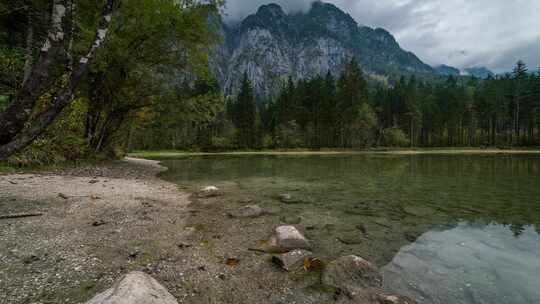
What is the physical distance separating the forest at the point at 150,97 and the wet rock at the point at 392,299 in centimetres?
595

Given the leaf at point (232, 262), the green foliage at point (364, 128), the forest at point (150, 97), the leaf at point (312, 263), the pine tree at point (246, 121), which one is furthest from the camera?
the pine tree at point (246, 121)

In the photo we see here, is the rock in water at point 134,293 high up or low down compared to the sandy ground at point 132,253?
up

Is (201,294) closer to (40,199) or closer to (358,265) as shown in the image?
(358,265)

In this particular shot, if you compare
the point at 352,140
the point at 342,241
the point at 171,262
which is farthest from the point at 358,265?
the point at 352,140

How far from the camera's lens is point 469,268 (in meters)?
4.89

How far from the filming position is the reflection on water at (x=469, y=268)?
4.05 m

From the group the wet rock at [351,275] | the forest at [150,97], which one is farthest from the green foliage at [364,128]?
the wet rock at [351,275]

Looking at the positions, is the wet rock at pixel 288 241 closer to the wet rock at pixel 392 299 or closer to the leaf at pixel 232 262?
the leaf at pixel 232 262

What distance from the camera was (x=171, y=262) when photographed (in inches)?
174

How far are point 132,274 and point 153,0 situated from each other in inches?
614

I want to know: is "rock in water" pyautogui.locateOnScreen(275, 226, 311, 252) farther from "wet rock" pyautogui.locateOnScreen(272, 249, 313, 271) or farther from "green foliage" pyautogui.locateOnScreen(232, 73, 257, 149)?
"green foliage" pyautogui.locateOnScreen(232, 73, 257, 149)

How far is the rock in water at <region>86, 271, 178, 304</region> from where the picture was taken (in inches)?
101

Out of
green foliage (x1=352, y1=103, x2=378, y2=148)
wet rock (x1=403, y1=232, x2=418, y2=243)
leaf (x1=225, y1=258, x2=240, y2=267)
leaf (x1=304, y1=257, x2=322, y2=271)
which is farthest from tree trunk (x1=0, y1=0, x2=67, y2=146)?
green foliage (x1=352, y1=103, x2=378, y2=148)

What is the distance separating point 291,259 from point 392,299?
1818 mm
